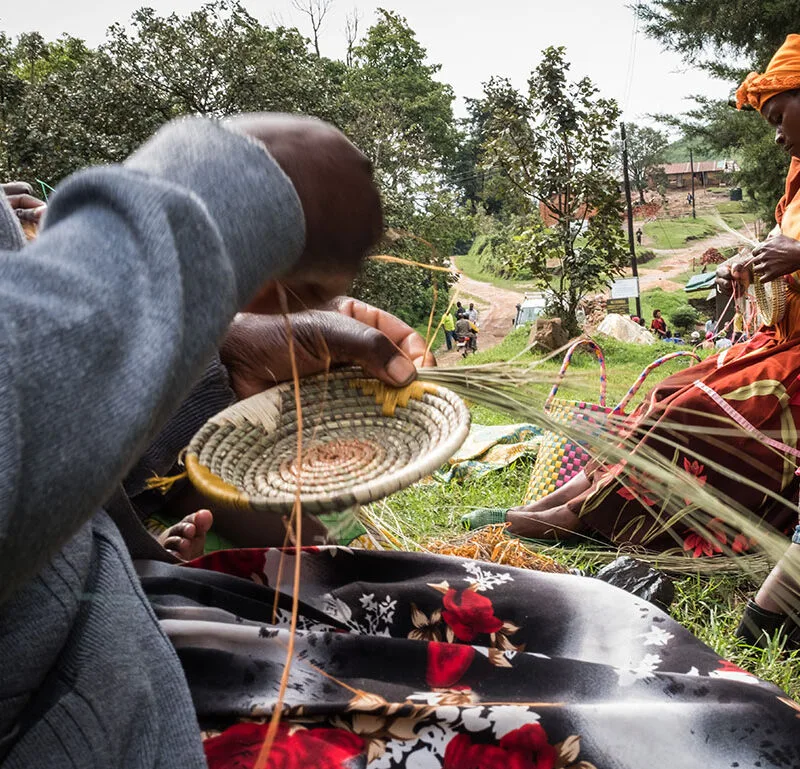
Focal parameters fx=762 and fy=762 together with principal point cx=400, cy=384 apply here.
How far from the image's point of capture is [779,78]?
2.75m

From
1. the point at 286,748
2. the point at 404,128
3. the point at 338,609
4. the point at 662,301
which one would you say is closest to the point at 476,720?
the point at 286,748

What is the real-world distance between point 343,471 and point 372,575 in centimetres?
18

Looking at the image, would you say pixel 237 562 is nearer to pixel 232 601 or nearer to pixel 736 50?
pixel 232 601

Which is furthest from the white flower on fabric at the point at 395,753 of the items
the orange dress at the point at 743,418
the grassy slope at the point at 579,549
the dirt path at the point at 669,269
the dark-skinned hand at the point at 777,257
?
the dirt path at the point at 669,269

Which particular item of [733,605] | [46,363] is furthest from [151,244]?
[733,605]

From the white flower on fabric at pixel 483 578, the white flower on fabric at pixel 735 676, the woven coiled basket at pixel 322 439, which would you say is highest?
the woven coiled basket at pixel 322 439

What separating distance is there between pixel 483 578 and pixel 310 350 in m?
0.48

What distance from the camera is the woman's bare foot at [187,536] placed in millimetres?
1447

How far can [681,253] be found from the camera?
30.5 meters

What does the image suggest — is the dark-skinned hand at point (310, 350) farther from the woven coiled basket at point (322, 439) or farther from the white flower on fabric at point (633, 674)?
the white flower on fabric at point (633, 674)

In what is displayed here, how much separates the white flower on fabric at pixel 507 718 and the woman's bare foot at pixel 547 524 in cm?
224

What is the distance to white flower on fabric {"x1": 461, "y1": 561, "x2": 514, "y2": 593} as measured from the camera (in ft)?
3.88

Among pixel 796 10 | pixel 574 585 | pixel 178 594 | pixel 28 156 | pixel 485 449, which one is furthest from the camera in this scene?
pixel 796 10

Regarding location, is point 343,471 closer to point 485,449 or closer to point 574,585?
point 574,585
